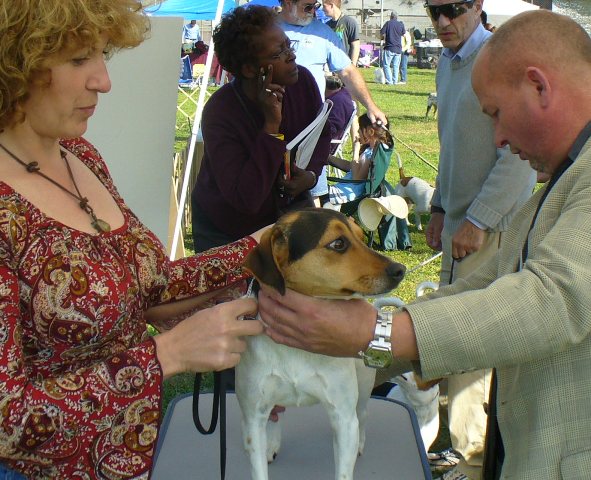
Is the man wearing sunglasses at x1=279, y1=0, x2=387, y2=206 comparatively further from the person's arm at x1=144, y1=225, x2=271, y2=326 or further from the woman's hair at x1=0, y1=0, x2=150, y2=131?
the woman's hair at x1=0, y1=0, x2=150, y2=131

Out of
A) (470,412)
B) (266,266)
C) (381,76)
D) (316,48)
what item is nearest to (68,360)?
(266,266)

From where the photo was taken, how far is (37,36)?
145 centimetres

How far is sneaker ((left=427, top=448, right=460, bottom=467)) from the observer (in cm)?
366

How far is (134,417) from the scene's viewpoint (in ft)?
4.94

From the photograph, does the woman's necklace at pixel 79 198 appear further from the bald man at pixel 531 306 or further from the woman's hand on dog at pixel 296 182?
the woman's hand on dog at pixel 296 182

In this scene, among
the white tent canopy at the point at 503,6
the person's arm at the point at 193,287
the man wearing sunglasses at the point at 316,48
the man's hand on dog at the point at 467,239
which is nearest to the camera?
the person's arm at the point at 193,287

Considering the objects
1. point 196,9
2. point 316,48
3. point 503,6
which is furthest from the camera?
point 503,6

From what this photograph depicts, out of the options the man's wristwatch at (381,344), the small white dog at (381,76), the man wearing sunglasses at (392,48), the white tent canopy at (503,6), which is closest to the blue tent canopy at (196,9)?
the white tent canopy at (503,6)

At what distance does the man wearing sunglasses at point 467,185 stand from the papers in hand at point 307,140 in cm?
66

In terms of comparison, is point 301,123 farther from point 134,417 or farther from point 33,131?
point 134,417

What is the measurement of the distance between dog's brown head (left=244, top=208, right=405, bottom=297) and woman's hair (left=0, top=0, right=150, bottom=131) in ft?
1.84

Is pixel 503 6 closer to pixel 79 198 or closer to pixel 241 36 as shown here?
pixel 241 36

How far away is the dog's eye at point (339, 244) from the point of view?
172 centimetres

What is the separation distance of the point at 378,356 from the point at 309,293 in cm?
22
